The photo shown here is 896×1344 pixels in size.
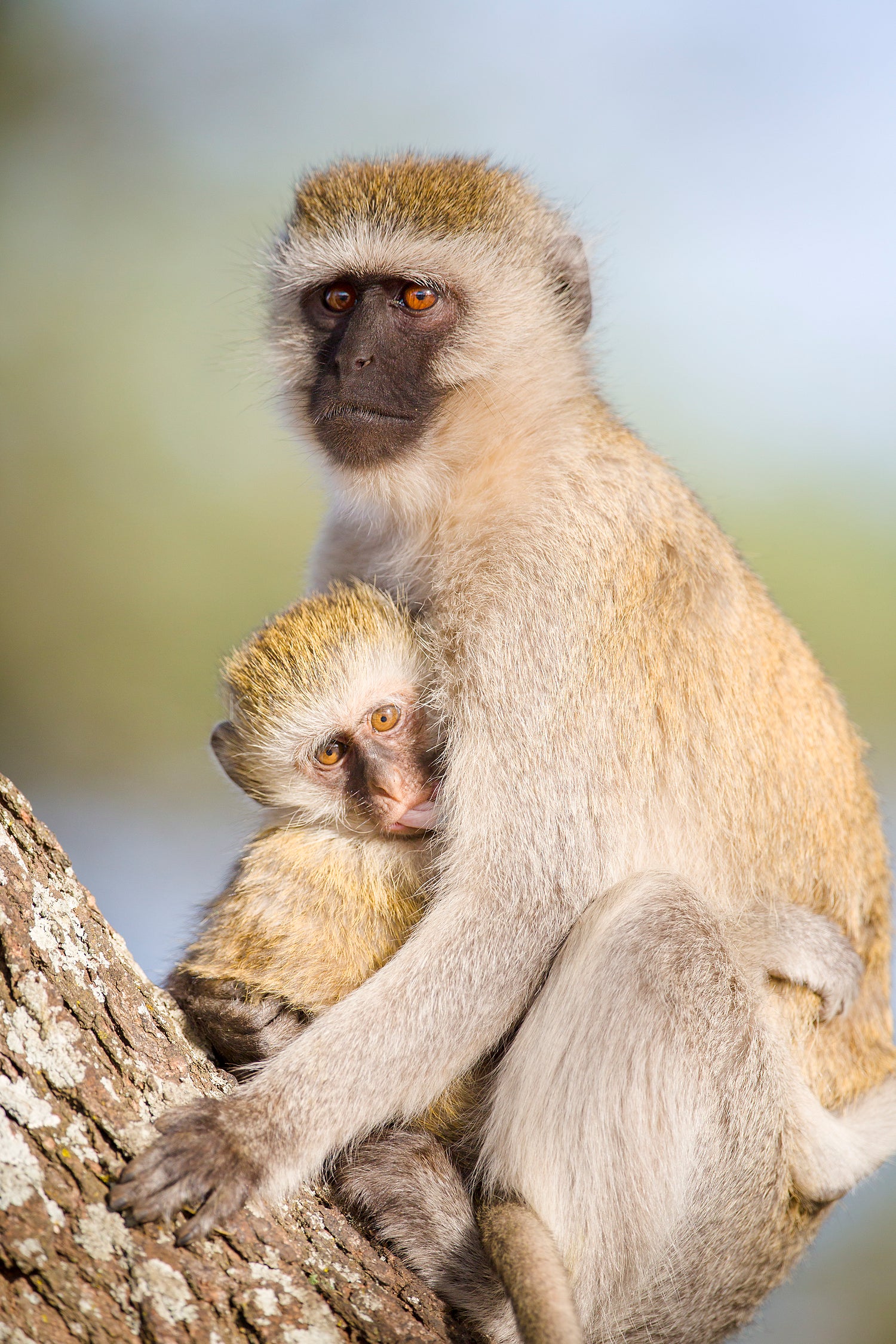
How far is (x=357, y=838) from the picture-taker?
3100 millimetres

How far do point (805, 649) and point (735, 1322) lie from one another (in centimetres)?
190

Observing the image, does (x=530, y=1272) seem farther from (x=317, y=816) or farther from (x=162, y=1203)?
(x=317, y=816)

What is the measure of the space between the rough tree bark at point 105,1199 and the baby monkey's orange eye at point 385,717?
3.32 feet

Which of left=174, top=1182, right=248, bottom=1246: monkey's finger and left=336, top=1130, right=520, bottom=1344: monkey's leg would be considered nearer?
left=174, top=1182, right=248, bottom=1246: monkey's finger

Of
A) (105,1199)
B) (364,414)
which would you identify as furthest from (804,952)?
(364,414)

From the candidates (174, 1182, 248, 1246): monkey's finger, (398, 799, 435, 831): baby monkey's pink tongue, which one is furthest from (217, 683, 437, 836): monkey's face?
(174, 1182, 248, 1246): monkey's finger

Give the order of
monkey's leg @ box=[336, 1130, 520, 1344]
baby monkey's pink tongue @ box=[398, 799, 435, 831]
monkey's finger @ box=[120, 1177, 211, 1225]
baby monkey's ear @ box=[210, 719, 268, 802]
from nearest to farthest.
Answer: monkey's finger @ box=[120, 1177, 211, 1225]
monkey's leg @ box=[336, 1130, 520, 1344]
baby monkey's pink tongue @ box=[398, 799, 435, 831]
baby monkey's ear @ box=[210, 719, 268, 802]

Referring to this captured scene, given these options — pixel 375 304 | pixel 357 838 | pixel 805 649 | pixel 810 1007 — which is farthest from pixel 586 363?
pixel 810 1007

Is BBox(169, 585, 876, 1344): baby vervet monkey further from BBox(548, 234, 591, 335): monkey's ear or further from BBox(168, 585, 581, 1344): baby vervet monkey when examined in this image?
BBox(548, 234, 591, 335): monkey's ear

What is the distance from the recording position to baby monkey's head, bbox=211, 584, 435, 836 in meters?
3.11

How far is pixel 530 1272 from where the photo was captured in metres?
2.30

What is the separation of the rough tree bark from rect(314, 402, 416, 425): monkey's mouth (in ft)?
4.85

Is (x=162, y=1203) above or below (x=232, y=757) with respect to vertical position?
below

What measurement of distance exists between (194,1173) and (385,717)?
137 centimetres
